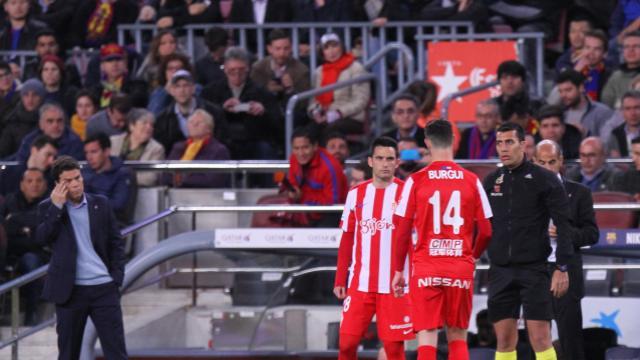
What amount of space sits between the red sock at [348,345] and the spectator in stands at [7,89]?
286 inches

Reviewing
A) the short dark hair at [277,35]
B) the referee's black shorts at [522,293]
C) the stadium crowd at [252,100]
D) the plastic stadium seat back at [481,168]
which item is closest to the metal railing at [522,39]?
the stadium crowd at [252,100]

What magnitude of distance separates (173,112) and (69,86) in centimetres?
206

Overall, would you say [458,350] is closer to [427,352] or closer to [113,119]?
[427,352]

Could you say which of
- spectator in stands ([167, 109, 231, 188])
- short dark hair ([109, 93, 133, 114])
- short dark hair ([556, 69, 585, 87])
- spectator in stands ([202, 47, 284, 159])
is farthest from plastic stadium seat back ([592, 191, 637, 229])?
short dark hair ([109, 93, 133, 114])

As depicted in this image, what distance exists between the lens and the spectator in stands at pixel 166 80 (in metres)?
16.8

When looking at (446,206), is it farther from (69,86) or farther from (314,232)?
(69,86)

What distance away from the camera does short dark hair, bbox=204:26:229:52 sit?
17.6 meters

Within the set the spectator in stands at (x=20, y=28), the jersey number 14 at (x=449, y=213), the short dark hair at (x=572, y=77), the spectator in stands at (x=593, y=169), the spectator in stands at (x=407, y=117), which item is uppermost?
the spectator in stands at (x=20, y=28)

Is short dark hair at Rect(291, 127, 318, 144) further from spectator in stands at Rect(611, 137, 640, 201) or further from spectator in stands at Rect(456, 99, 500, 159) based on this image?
spectator in stands at Rect(611, 137, 640, 201)

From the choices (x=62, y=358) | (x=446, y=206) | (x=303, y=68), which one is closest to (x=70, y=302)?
(x=62, y=358)

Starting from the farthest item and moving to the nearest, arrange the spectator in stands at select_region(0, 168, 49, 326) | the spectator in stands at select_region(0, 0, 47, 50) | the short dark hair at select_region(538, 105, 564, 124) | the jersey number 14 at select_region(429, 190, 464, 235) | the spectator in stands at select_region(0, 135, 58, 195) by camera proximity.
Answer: the spectator in stands at select_region(0, 0, 47, 50), the spectator in stands at select_region(0, 135, 58, 195), the short dark hair at select_region(538, 105, 564, 124), the spectator in stands at select_region(0, 168, 49, 326), the jersey number 14 at select_region(429, 190, 464, 235)

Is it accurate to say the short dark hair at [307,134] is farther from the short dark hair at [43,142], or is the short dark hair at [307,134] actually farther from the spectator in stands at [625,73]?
the spectator in stands at [625,73]


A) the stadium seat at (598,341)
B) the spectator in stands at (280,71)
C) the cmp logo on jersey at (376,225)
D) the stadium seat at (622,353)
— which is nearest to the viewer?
the cmp logo on jersey at (376,225)

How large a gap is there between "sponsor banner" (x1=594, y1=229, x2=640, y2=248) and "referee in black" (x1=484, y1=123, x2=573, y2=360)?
1612mm
